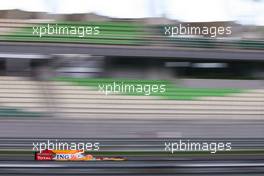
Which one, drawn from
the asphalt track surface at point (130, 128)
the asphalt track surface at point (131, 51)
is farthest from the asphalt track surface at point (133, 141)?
the asphalt track surface at point (131, 51)

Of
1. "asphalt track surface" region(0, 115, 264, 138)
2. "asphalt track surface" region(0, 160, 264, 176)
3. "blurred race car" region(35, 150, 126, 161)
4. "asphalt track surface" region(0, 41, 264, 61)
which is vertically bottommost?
"asphalt track surface" region(0, 160, 264, 176)

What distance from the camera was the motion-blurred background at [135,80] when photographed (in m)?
5.25

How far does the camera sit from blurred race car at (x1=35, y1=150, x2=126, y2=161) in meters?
5.20

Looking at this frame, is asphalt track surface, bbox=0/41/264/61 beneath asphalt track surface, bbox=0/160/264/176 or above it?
above

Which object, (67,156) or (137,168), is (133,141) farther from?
(67,156)

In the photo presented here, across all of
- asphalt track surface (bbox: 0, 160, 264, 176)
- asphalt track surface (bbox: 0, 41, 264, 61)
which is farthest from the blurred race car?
asphalt track surface (bbox: 0, 41, 264, 61)

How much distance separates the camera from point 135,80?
5.38 m

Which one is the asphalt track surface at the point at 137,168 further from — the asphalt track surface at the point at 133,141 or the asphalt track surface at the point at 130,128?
the asphalt track surface at the point at 130,128

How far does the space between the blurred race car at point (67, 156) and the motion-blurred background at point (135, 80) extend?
0.06 meters

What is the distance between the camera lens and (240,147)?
211 inches

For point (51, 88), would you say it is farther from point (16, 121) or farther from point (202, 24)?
point (202, 24)

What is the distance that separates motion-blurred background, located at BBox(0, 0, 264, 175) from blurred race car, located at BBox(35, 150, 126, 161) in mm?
58

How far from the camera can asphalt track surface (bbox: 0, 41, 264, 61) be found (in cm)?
523

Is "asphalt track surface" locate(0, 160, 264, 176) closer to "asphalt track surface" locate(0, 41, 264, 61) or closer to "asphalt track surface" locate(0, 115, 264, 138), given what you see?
"asphalt track surface" locate(0, 115, 264, 138)
